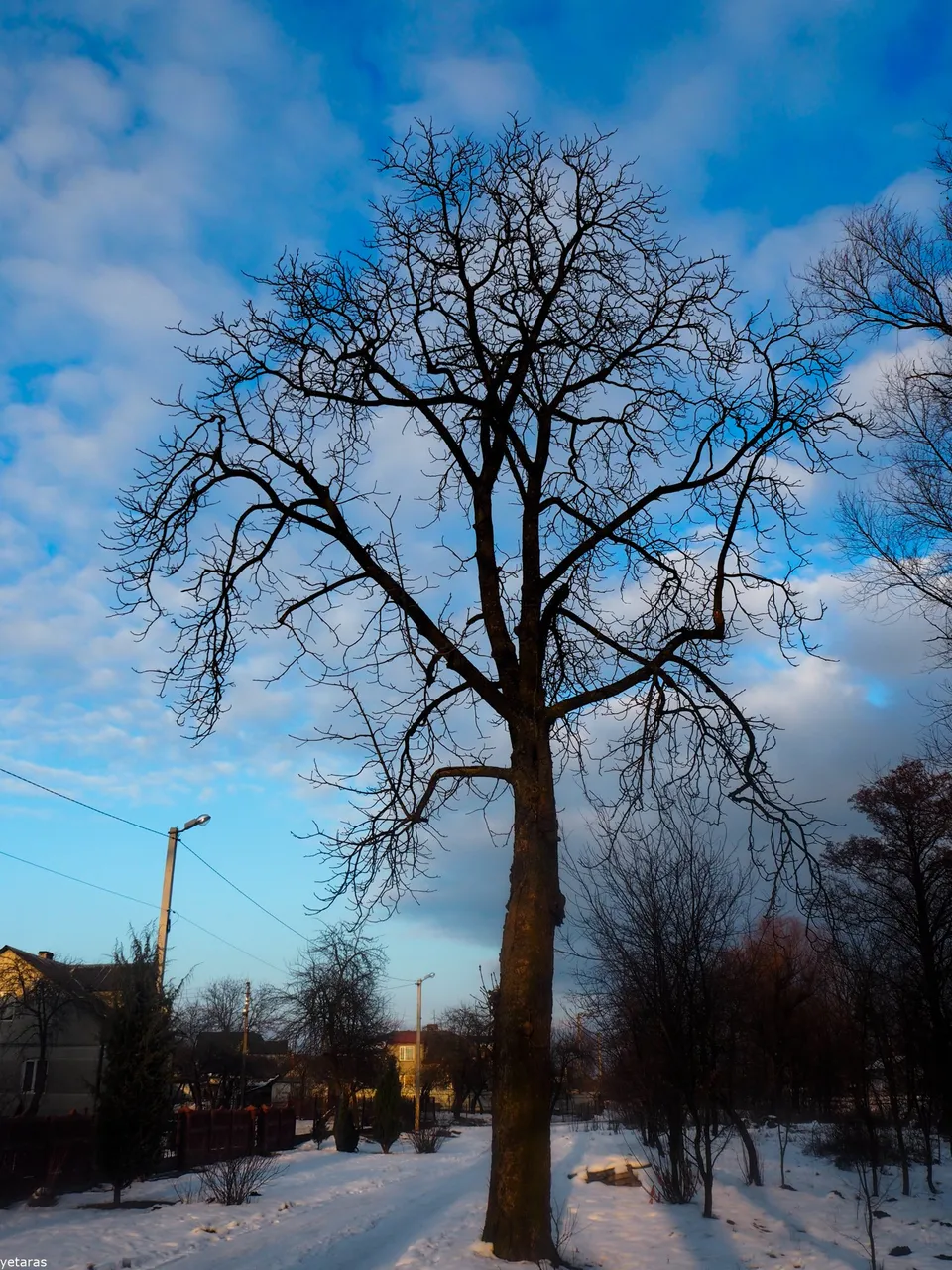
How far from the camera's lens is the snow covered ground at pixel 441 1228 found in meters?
10.2

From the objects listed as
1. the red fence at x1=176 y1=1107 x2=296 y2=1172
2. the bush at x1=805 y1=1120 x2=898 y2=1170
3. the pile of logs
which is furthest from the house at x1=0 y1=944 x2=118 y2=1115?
the bush at x1=805 y1=1120 x2=898 y2=1170

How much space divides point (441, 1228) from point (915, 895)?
13.2m

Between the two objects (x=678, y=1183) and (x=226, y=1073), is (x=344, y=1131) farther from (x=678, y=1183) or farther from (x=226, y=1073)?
(x=678, y=1183)

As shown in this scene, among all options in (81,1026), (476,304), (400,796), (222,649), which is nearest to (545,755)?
(400,796)

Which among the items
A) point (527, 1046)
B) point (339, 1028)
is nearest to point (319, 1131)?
point (339, 1028)

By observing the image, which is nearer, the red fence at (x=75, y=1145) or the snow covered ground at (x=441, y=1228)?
the snow covered ground at (x=441, y=1228)

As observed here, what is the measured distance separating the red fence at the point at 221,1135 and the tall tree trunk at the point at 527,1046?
1954 cm

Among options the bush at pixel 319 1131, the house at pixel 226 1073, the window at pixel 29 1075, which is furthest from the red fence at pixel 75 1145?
the window at pixel 29 1075

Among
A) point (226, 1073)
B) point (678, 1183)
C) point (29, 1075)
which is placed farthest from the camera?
point (226, 1073)

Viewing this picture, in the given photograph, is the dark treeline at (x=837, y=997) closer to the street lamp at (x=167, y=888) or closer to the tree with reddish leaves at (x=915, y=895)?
the tree with reddish leaves at (x=915, y=895)

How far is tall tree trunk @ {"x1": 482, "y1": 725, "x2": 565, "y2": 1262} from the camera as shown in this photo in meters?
7.26

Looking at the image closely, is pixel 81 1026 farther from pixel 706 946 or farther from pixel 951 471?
pixel 951 471

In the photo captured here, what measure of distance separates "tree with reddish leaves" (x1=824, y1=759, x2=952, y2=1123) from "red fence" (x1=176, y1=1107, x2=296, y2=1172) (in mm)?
16642

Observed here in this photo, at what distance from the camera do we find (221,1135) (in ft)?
86.1
